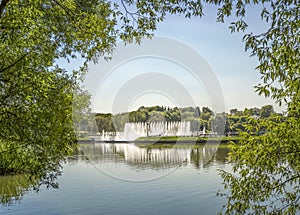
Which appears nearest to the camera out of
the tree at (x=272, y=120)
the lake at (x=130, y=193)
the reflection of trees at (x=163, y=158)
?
the tree at (x=272, y=120)

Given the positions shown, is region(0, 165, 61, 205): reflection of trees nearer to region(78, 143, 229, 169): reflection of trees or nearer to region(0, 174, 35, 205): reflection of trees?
region(0, 174, 35, 205): reflection of trees

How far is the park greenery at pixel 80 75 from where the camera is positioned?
506 centimetres

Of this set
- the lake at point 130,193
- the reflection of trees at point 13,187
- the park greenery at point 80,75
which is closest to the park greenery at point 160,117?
the lake at point 130,193

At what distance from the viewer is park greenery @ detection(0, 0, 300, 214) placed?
506cm

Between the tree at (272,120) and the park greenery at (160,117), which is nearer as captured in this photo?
the tree at (272,120)

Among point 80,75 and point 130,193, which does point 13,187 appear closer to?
point 130,193

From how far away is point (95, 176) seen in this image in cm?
1961

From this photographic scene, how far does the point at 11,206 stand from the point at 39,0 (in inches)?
327

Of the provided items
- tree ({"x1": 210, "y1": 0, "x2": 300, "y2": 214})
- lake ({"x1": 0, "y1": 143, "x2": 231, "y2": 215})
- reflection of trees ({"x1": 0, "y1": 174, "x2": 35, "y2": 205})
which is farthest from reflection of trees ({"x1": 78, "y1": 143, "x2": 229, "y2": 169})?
tree ({"x1": 210, "y1": 0, "x2": 300, "y2": 214})

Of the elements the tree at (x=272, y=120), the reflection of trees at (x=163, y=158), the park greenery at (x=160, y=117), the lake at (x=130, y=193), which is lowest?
the lake at (x=130, y=193)

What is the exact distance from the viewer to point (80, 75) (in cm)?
995

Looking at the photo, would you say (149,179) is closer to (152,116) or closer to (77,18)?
(77,18)

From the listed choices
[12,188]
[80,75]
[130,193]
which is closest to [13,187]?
[12,188]

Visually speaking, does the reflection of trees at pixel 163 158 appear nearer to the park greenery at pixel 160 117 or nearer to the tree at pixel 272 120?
the tree at pixel 272 120
